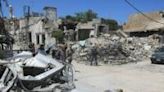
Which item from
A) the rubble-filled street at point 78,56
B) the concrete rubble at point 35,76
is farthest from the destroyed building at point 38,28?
the concrete rubble at point 35,76

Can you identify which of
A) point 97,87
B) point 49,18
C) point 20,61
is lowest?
point 97,87

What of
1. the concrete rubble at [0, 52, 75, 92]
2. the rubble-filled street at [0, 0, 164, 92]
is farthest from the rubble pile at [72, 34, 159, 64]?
the concrete rubble at [0, 52, 75, 92]

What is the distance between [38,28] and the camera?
4591 cm

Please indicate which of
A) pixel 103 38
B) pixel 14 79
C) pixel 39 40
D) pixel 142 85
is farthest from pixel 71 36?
pixel 14 79

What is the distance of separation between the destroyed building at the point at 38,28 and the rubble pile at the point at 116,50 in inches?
370

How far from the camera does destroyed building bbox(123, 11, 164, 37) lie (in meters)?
43.5

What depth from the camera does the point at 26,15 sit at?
156ft

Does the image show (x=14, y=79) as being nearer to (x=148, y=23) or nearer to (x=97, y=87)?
(x=97, y=87)

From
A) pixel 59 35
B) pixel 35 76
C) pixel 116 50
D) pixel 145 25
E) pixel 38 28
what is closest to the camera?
pixel 35 76

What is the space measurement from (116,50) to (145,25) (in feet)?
59.2

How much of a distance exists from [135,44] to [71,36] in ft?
35.1

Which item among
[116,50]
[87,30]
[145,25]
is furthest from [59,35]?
[116,50]

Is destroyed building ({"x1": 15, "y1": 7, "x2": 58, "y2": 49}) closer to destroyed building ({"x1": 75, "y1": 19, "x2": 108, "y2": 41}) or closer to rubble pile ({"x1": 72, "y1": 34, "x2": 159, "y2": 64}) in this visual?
destroyed building ({"x1": 75, "y1": 19, "x2": 108, "y2": 41})

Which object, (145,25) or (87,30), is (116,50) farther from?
(145,25)
